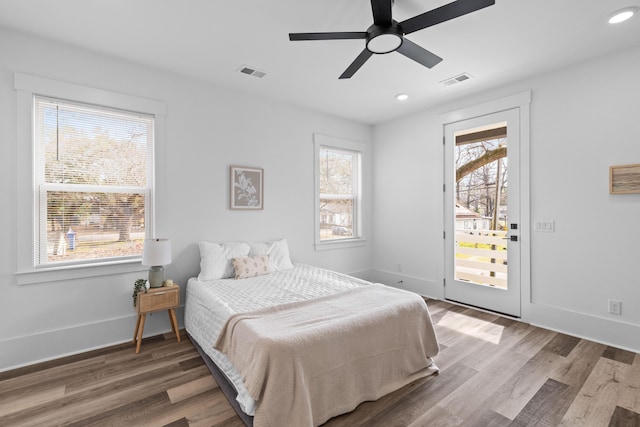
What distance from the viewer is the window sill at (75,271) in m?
2.58

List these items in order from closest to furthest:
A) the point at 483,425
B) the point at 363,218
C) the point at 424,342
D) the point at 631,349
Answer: the point at 483,425, the point at 424,342, the point at 631,349, the point at 363,218

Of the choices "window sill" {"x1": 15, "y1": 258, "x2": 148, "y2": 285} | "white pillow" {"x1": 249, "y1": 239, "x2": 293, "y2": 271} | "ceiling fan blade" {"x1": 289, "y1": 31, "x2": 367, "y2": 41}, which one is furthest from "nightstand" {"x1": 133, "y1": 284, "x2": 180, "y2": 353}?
"ceiling fan blade" {"x1": 289, "y1": 31, "x2": 367, "y2": 41}

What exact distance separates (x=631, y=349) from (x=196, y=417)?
12.0 ft

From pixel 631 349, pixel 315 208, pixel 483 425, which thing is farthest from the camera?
pixel 315 208

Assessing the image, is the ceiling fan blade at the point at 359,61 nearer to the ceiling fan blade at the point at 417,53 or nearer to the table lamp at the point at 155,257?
the ceiling fan blade at the point at 417,53

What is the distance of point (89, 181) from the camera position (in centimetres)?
287

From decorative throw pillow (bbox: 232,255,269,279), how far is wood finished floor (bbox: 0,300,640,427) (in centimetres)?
84

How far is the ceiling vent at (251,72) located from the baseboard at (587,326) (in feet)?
12.8

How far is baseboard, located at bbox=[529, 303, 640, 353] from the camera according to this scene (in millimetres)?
2766

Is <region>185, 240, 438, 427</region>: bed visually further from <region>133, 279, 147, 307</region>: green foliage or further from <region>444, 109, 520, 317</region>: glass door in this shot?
<region>444, 109, 520, 317</region>: glass door

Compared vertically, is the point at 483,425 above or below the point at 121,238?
below

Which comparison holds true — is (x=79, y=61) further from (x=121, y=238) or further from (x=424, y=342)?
(x=424, y=342)

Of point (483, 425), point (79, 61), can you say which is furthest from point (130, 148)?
point (483, 425)

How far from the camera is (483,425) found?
6.00 ft
